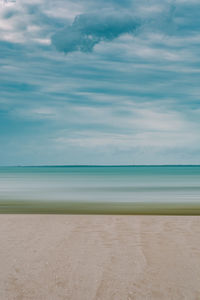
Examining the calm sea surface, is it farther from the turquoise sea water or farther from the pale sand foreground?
the pale sand foreground

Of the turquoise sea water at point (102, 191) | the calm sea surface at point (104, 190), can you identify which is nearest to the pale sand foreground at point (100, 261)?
the turquoise sea water at point (102, 191)

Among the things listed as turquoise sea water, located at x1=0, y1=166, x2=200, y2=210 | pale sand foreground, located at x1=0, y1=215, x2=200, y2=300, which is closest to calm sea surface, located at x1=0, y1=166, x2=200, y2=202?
turquoise sea water, located at x1=0, y1=166, x2=200, y2=210

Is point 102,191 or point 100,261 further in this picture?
point 102,191

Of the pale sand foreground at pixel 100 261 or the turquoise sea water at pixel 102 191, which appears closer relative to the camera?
the pale sand foreground at pixel 100 261

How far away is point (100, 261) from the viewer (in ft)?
20.7

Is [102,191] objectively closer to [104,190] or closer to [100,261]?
[104,190]

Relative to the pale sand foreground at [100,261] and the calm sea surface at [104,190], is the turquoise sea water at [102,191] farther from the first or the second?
the pale sand foreground at [100,261]

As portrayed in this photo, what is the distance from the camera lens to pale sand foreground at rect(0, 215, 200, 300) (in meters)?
4.80

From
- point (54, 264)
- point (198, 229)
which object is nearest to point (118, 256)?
point (54, 264)

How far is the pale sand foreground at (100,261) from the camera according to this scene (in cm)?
480

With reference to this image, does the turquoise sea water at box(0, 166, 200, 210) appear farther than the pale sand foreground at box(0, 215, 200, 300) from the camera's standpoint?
Yes

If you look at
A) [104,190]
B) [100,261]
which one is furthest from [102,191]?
[100,261]

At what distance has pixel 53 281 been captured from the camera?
205 inches

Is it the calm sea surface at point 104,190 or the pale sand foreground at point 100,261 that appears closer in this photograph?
the pale sand foreground at point 100,261
